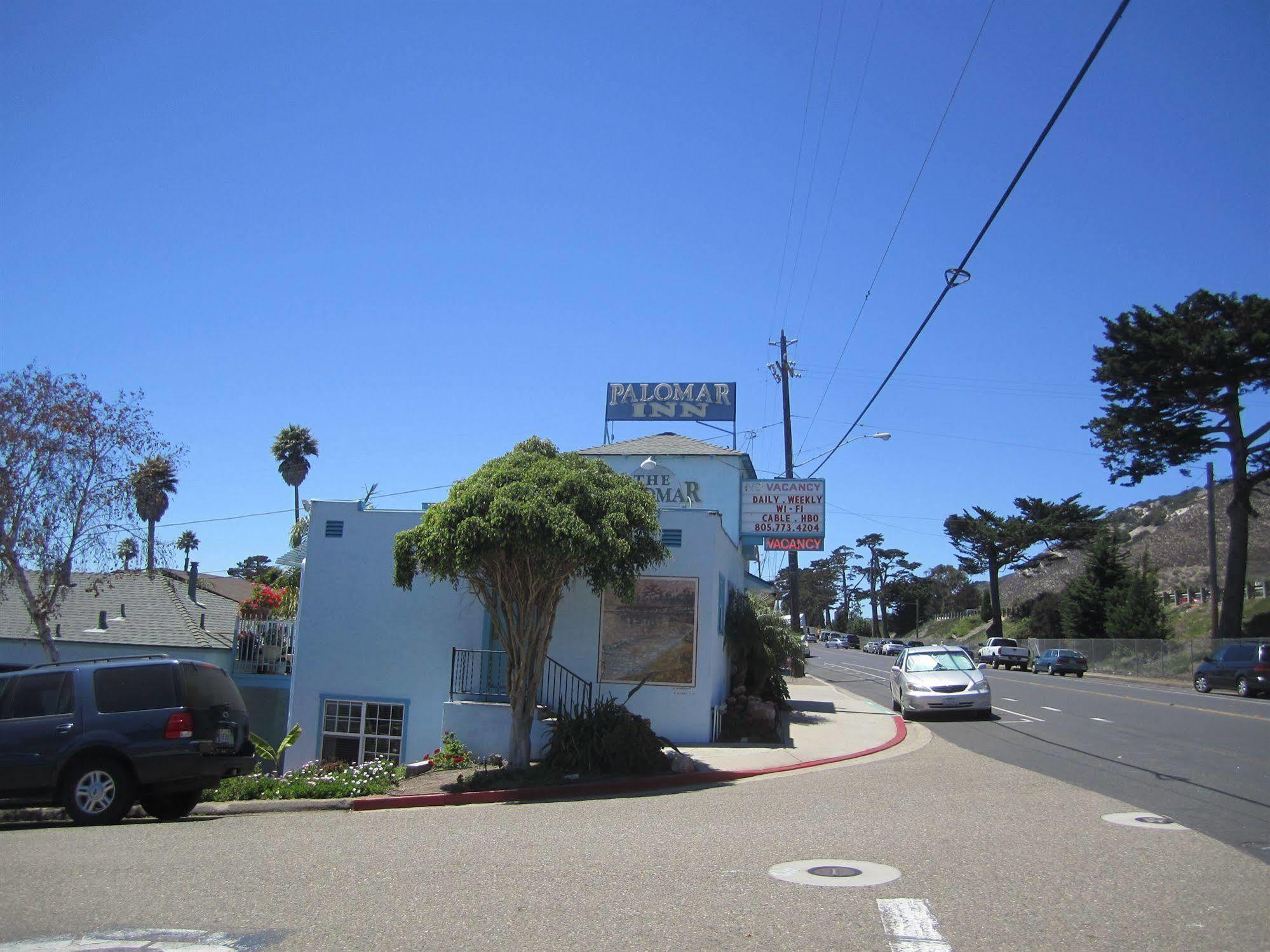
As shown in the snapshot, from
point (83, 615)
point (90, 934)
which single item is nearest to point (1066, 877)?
point (90, 934)

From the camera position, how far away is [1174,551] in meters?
78.6

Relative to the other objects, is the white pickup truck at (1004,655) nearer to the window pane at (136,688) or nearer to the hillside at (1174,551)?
the hillside at (1174,551)

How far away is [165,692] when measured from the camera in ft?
34.4

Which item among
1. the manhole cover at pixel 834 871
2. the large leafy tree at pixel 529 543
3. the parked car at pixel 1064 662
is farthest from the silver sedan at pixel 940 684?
the parked car at pixel 1064 662

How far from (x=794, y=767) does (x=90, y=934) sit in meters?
10.0

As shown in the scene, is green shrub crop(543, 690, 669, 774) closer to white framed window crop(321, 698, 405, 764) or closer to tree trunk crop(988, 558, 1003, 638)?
white framed window crop(321, 698, 405, 764)

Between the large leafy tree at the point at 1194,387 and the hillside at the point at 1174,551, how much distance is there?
15.1m

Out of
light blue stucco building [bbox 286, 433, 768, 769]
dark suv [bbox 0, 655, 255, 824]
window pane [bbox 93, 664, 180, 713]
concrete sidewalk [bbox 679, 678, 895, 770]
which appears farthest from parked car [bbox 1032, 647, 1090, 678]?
window pane [bbox 93, 664, 180, 713]

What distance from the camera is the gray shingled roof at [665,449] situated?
90.2 ft

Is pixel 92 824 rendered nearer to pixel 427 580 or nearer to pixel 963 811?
pixel 427 580

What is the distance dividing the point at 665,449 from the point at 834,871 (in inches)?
851

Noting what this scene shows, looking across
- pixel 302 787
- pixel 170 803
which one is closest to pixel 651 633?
pixel 302 787

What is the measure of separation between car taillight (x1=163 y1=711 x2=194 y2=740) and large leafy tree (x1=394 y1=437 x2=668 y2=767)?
151 inches

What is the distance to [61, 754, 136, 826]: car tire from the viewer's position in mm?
10055
